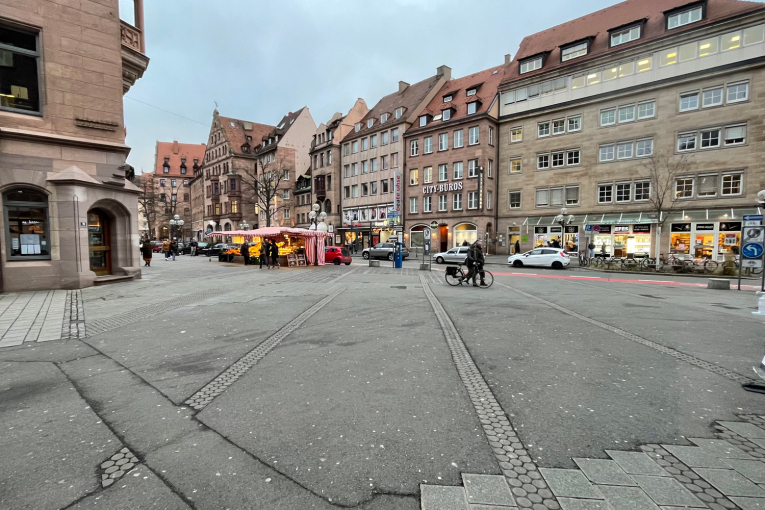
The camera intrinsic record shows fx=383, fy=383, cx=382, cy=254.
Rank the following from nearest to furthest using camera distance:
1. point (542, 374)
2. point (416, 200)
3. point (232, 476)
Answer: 1. point (232, 476)
2. point (542, 374)
3. point (416, 200)

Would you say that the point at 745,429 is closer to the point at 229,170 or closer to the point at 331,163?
the point at 331,163

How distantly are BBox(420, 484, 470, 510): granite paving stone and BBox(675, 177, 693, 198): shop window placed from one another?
3441 centimetres

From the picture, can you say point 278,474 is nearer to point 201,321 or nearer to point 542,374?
point 542,374

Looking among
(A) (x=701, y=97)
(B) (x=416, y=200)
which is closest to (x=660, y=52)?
(A) (x=701, y=97)

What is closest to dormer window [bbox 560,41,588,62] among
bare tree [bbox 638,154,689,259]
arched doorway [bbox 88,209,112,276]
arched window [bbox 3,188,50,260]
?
bare tree [bbox 638,154,689,259]

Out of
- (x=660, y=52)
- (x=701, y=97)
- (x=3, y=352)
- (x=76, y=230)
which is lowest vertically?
(x=3, y=352)

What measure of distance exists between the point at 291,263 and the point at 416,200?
2173cm

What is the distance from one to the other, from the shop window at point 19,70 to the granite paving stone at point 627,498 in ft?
56.2

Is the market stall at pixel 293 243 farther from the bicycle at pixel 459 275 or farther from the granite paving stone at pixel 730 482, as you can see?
the granite paving stone at pixel 730 482

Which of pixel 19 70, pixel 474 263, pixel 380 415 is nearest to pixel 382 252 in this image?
pixel 474 263

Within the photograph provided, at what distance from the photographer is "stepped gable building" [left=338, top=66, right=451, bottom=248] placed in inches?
1746

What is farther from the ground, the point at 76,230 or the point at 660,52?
the point at 660,52

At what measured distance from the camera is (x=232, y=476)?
2.74m

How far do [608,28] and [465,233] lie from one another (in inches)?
853
